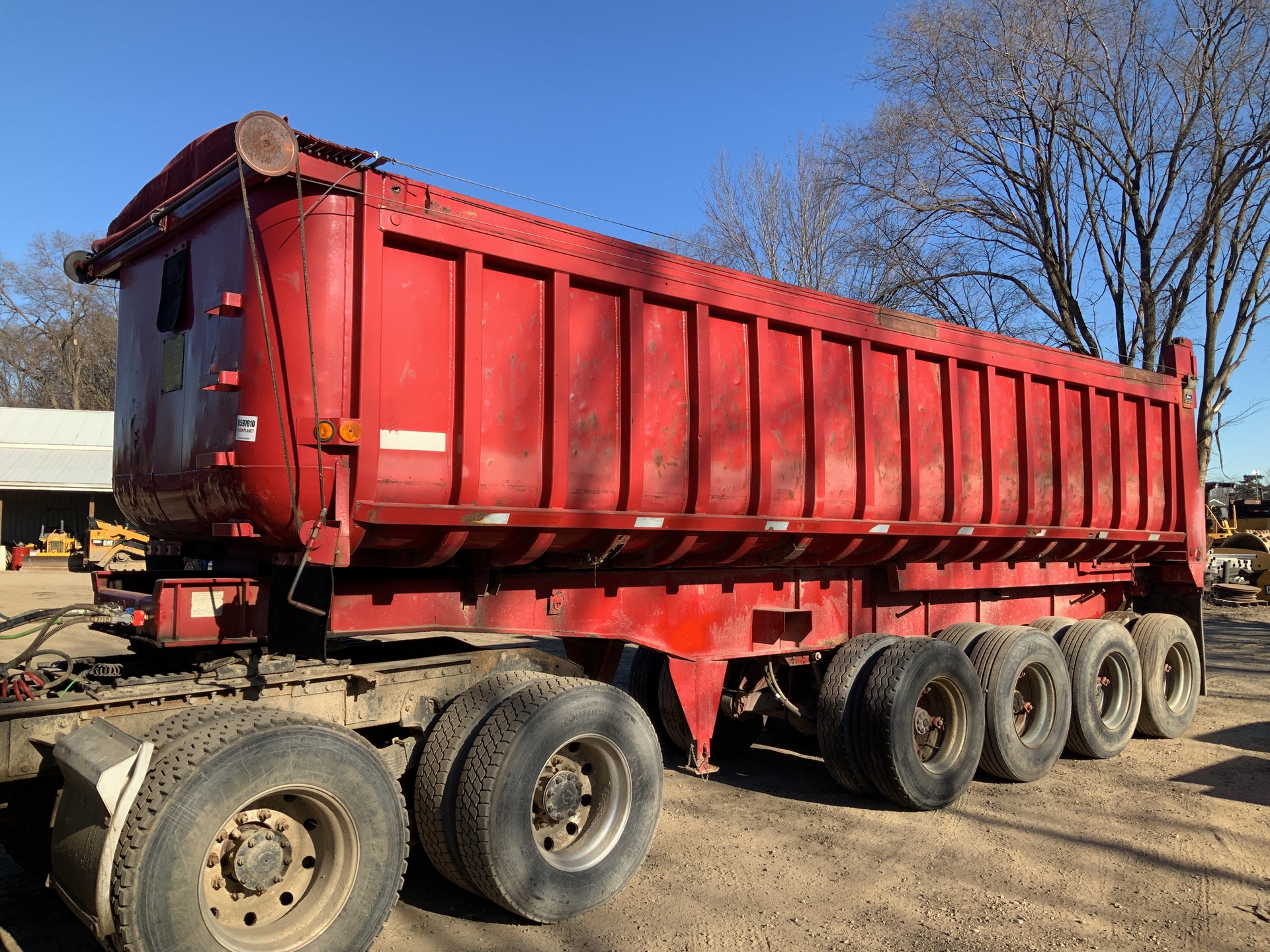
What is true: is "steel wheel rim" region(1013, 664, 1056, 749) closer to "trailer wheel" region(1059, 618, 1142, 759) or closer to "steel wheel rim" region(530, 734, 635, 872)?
"trailer wheel" region(1059, 618, 1142, 759)

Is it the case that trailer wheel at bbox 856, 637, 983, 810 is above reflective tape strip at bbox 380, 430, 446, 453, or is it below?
below

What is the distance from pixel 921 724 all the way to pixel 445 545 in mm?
3833

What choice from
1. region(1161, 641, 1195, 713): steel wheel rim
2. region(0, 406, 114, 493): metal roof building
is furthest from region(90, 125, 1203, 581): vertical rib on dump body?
region(0, 406, 114, 493): metal roof building

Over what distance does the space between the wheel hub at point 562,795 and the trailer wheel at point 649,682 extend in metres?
3.18

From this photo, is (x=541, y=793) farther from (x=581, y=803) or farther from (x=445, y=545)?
(x=445, y=545)

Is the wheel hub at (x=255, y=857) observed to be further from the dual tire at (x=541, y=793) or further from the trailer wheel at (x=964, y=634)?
the trailer wheel at (x=964, y=634)

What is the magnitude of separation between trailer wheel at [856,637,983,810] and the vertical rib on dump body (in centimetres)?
87

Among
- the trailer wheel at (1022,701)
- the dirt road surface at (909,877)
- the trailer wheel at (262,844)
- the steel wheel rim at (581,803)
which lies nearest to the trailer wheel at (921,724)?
the dirt road surface at (909,877)

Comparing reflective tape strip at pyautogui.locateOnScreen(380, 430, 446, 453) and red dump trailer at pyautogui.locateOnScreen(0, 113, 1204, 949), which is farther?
reflective tape strip at pyautogui.locateOnScreen(380, 430, 446, 453)

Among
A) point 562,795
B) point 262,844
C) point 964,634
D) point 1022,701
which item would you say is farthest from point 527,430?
point 1022,701

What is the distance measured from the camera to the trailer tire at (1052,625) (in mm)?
8195

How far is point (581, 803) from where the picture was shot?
4.64 m

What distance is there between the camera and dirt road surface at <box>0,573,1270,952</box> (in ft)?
14.0

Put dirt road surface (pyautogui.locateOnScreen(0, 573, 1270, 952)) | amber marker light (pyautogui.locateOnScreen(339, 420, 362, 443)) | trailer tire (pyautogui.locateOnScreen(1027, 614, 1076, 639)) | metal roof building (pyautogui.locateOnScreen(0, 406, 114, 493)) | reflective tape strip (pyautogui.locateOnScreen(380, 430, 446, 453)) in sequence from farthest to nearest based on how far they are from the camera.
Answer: metal roof building (pyautogui.locateOnScreen(0, 406, 114, 493)) < trailer tire (pyautogui.locateOnScreen(1027, 614, 1076, 639)) < dirt road surface (pyautogui.locateOnScreen(0, 573, 1270, 952)) < reflective tape strip (pyautogui.locateOnScreen(380, 430, 446, 453)) < amber marker light (pyautogui.locateOnScreen(339, 420, 362, 443))
